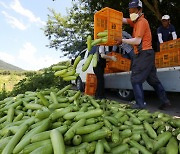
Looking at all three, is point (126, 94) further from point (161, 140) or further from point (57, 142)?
point (57, 142)

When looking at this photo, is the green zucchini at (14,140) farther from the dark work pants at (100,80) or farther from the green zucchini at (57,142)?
A: the dark work pants at (100,80)

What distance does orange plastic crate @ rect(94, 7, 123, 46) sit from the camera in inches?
267

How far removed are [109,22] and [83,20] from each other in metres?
18.3

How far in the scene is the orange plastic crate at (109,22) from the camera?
22.2ft

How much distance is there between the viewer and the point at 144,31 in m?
6.66

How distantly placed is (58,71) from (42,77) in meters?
7.72

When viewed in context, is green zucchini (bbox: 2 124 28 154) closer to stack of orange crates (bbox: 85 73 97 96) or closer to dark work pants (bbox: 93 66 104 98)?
dark work pants (bbox: 93 66 104 98)

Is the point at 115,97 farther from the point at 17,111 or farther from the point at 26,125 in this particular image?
the point at 26,125

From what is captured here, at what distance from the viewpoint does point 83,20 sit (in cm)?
2473

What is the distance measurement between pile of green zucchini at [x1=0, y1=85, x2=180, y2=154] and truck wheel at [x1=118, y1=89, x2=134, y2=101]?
5223 mm

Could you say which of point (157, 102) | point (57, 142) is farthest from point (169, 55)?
point (57, 142)

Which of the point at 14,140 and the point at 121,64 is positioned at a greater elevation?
the point at 121,64

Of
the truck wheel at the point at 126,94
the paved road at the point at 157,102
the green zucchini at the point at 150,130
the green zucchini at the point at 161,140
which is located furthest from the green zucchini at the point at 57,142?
the truck wheel at the point at 126,94

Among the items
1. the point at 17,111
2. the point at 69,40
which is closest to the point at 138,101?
the point at 17,111
